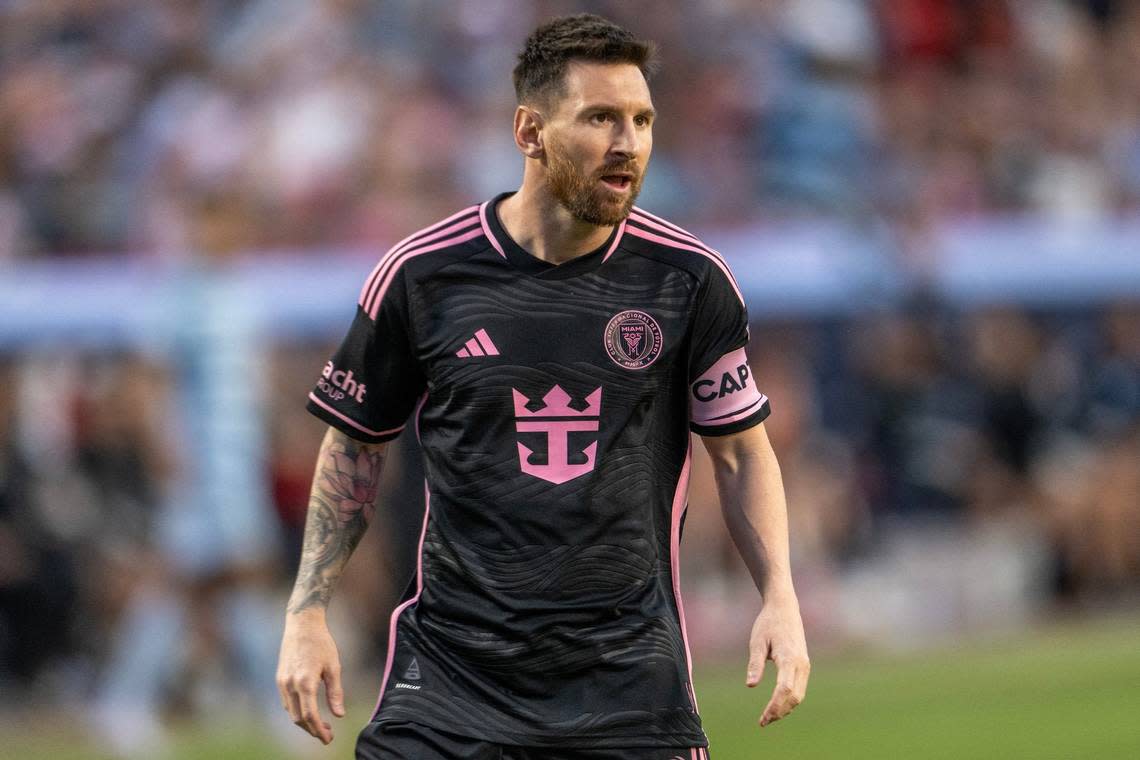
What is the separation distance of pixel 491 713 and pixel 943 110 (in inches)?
468

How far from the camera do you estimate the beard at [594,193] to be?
4.84m

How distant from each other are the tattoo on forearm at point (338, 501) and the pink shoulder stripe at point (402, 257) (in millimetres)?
394

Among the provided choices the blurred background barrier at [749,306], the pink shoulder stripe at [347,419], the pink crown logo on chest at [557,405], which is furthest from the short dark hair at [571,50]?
the blurred background barrier at [749,306]

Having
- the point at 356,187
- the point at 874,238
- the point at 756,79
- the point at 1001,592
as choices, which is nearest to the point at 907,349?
the point at 874,238

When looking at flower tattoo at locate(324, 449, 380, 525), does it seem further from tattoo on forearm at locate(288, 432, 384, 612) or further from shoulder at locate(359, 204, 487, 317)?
shoulder at locate(359, 204, 487, 317)

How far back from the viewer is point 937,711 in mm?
11578

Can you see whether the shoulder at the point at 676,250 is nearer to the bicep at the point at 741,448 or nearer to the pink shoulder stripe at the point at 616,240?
the pink shoulder stripe at the point at 616,240

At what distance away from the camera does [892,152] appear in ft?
50.0

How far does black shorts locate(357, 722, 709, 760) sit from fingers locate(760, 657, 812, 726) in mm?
276

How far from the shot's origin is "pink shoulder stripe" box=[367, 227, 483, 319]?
16.6ft

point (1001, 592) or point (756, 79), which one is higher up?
point (756, 79)

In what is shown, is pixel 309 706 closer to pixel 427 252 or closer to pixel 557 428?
pixel 557 428

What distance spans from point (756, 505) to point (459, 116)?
33.2 feet

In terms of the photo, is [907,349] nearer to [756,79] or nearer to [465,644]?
[756,79]
